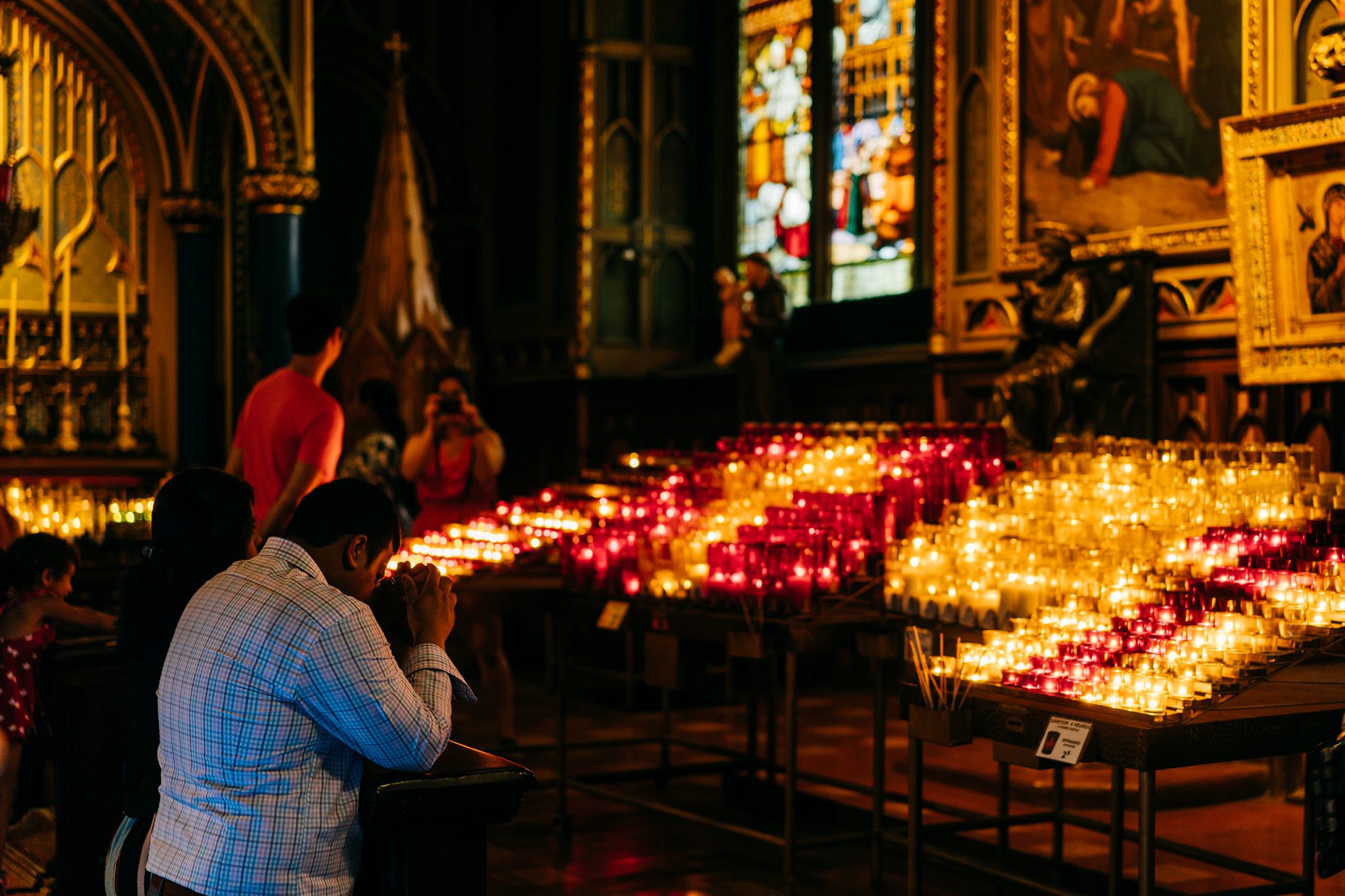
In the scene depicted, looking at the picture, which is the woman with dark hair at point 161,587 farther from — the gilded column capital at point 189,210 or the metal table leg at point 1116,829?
the gilded column capital at point 189,210

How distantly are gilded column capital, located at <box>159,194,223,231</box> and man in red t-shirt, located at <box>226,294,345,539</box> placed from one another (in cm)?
767

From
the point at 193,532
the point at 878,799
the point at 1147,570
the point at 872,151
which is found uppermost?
the point at 872,151

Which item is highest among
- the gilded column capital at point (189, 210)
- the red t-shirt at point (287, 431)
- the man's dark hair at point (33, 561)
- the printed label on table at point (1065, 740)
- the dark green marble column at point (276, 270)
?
the gilded column capital at point (189, 210)

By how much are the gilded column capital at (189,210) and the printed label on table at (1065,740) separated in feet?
32.7

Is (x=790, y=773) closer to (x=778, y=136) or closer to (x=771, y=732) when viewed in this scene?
(x=771, y=732)

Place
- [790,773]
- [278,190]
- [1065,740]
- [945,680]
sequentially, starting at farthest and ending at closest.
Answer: [278,190]
[790,773]
[945,680]
[1065,740]

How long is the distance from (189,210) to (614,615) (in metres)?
7.76

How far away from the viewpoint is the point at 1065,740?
3.44m

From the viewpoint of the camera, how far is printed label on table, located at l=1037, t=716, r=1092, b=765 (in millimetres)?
3385

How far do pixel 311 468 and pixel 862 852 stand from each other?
236 cm

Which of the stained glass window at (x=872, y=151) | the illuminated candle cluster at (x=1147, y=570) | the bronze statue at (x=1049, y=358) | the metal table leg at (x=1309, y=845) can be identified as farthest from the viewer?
the stained glass window at (x=872, y=151)

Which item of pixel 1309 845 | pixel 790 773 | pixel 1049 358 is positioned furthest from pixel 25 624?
pixel 1049 358

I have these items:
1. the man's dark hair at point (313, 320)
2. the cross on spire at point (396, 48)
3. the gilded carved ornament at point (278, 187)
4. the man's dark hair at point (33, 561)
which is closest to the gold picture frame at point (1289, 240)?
the man's dark hair at point (313, 320)

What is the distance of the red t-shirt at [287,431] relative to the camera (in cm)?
488
